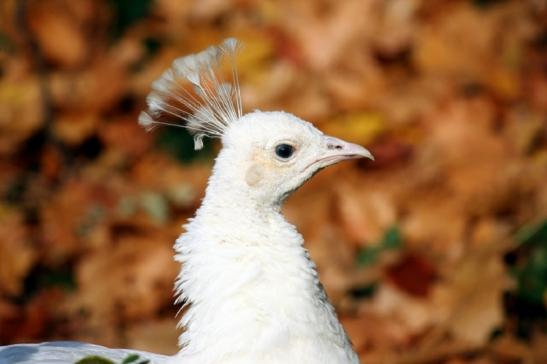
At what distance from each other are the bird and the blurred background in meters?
1.44

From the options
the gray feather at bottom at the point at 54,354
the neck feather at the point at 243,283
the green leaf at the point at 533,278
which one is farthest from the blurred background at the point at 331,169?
the neck feather at the point at 243,283

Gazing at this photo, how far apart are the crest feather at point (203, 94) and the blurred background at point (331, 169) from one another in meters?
1.45

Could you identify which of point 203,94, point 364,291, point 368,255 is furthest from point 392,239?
point 203,94

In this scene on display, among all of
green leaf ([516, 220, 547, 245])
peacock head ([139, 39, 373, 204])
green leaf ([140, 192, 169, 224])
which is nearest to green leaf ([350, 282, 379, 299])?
green leaf ([516, 220, 547, 245])

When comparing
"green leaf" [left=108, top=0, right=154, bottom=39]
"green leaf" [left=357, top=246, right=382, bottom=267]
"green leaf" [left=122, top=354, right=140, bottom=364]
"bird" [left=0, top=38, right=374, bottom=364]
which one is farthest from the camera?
"green leaf" [left=108, top=0, right=154, bottom=39]

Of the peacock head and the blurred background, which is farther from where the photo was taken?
the blurred background

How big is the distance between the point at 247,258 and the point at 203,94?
0.50 meters

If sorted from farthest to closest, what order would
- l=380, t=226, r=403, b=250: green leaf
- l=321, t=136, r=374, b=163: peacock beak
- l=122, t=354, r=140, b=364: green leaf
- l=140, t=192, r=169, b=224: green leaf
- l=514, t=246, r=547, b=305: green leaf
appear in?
l=140, t=192, r=169, b=224: green leaf < l=380, t=226, r=403, b=250: green leaf < l=514, t=246, r=547, b=305: green leaf < l=321, t=136, r=374, b=163: peacock beak < l=122, t=354, r=140, b=364: green leaf

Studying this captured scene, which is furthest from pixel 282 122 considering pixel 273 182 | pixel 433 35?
pixel 433 35

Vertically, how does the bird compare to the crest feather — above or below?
below

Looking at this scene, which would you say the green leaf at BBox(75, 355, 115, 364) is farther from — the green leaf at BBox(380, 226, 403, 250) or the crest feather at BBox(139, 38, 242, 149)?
the green leaf at BBox(380, 226, 403, 250)

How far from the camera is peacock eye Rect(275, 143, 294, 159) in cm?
336

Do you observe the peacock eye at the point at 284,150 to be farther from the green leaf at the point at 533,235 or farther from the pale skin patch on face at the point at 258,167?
the green leaf at the point at 533,235

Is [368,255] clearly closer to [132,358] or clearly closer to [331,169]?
[331,169]
